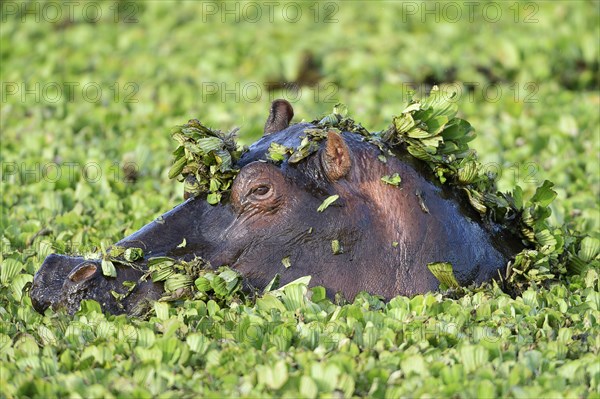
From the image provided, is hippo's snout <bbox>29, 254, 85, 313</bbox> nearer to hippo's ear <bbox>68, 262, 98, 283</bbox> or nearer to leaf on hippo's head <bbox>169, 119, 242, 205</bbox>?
hippo's ear <bbox>68, 262, 98, 283</bbox>

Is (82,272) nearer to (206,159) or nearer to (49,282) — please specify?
(49,282)

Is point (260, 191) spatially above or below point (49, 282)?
above

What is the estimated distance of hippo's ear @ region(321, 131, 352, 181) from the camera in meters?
4.74

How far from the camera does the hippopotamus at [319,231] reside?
15.2ft

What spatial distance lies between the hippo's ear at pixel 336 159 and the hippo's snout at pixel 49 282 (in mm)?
1179

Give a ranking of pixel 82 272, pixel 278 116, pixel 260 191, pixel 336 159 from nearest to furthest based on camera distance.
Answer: pixel 82 272 → pixel 260 191 → pixel 336 159 → pixel 278 116

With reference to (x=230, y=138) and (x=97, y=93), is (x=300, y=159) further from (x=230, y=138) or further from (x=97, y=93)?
(x=97, y=93)

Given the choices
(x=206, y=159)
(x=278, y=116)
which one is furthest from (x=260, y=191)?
(x=278, y=116)

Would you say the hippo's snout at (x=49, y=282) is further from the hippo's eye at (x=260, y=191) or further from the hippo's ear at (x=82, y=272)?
the hippo's eye at (x=260, y=191)

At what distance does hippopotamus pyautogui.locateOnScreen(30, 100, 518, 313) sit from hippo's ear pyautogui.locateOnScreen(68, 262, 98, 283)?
0.18 feet

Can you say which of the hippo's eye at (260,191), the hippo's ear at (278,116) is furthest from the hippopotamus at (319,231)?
the hippo's ear at (278,116)

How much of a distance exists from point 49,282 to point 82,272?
0.15 metres

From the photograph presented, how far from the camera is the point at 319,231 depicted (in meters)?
4.69

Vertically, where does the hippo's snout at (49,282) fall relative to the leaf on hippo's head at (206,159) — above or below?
below
